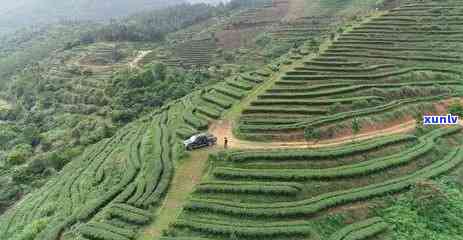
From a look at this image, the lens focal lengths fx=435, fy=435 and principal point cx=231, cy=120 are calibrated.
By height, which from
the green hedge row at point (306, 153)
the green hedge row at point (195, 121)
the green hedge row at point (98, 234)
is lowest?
the green hedge row at point (98, 234)

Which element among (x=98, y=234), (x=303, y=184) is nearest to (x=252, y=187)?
(x=303, y=184)

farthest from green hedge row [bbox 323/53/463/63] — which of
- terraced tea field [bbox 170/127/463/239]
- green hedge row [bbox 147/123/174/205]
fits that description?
green hedge row [bbox 147/123/174/205]

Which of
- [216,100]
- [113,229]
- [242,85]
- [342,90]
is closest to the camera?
[113,229]

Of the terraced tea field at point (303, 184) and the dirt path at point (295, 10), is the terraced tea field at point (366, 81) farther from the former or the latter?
the dirt path at point (295, 10)

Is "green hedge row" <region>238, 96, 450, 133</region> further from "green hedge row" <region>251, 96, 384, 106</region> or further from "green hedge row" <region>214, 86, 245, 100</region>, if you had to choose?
"green hedge row" <region>214, 86, 245, 100</region>

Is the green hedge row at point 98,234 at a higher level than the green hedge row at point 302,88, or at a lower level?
lower

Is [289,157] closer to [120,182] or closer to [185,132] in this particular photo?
[185,132]

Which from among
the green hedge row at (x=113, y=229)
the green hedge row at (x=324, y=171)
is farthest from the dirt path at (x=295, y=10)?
the green hedge row at (x=113, y=229)
